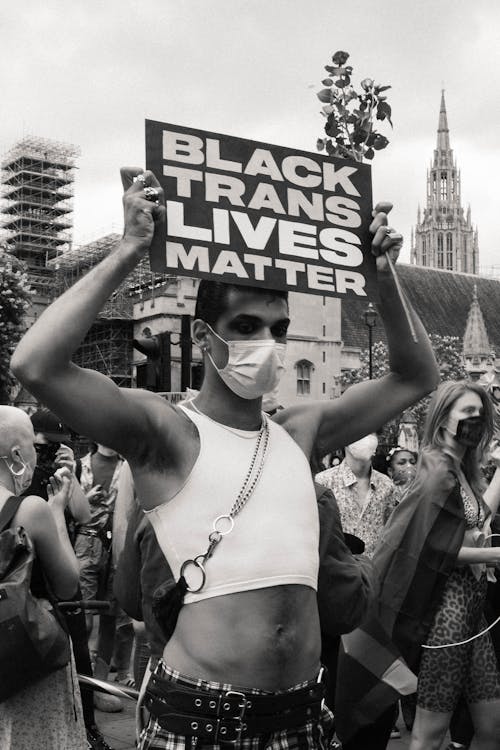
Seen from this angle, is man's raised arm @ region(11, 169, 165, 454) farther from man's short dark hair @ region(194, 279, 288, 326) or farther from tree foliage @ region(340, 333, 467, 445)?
tree foliage @ region(340, 333, 467, 445)

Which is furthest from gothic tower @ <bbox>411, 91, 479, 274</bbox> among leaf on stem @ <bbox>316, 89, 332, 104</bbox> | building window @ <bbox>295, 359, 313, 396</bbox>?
leaf on stem @ <bbox>316, 89, 332, 104</bbox>

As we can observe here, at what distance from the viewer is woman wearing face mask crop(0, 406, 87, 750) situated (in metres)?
3.46

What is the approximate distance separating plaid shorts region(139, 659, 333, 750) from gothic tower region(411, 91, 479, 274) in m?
114

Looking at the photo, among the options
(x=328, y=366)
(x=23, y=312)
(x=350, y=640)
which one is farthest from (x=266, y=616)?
(x=328, y=366)

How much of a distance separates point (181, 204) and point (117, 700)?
208 inches

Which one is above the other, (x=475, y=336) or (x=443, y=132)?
(x=443, y=132)

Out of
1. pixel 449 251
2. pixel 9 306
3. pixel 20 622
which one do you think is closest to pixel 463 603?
pixel 20 622

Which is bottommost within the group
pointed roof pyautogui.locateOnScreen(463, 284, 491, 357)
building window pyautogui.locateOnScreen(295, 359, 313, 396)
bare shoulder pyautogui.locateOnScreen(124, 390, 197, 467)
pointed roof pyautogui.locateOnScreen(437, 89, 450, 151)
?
bare shoulder pyautogui.locateOnScreen(124, 390, 197, 467)

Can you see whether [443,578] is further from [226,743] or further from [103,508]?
[103,508]

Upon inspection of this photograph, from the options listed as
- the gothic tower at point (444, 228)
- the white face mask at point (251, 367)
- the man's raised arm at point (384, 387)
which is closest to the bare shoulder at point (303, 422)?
the man's raised arm at point (384, 387)

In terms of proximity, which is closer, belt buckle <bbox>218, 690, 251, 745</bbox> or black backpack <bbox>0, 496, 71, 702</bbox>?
belt buckle <bbox>218, 690, 251, 745</bbox>

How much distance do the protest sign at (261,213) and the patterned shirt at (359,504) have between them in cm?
407

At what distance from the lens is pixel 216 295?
258cm

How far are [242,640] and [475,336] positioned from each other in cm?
6540
